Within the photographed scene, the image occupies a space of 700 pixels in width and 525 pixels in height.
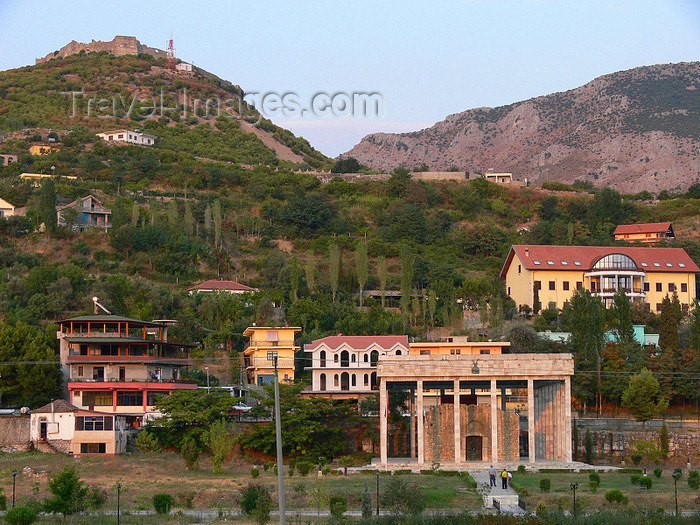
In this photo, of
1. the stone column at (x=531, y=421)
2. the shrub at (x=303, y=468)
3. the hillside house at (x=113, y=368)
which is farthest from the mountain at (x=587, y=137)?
the shrub at (x=303, y=468)

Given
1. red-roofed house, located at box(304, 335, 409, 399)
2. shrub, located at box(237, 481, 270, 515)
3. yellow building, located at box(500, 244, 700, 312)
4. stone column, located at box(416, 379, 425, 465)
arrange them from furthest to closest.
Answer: yellow building, located at box(500, 244, 700, 312), red-roofed house, located at box(304, 335, 409, 399), stone column, located at box(416, 379, 425, 465), shrub, located at box(237, 481, 270, 515)

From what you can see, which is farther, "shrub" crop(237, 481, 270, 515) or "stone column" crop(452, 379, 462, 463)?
"stone column" crop(452, 379, 462, 463)

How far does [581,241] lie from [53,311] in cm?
5214

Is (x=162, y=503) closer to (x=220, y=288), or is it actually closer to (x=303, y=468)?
(x=303, y=468)

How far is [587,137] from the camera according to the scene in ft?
542

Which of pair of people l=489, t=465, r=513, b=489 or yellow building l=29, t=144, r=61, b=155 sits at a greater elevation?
yellow building l=29, t=144, r=61, b=155

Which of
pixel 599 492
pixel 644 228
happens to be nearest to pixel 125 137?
pixel 644 228

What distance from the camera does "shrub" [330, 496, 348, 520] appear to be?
32.3 m

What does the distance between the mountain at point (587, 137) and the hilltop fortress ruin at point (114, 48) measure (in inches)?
1594

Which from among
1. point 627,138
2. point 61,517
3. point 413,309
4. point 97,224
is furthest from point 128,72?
point 61,517

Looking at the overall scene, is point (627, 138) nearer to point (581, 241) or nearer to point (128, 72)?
point (581, 241)

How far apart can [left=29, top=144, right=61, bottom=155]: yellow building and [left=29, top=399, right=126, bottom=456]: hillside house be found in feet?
241

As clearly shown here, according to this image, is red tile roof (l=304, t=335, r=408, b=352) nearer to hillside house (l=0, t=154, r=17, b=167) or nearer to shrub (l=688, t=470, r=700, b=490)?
shrub (l=688, t=470, r=700, b=490)

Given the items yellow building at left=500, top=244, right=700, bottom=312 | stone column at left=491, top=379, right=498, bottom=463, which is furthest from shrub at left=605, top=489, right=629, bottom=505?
yellow building at left=500, top=244, right=700, bottom=312
